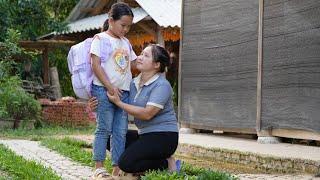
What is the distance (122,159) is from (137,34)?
38.2 feet

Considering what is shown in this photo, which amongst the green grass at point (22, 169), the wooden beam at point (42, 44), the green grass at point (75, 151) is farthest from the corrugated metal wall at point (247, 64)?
the wooden beam at point (42, 44)

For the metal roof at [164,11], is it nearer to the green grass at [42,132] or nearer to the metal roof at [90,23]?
the metal roof at [90,23]

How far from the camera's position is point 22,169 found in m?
5.83

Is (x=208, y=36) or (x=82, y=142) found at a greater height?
(x=208, y=36)

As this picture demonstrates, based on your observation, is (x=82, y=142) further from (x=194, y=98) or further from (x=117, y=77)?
(x=117, y=77)

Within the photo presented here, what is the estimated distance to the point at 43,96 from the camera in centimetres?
1639

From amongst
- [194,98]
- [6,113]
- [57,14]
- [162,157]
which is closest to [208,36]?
[194,98]

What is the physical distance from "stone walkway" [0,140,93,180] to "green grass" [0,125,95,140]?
2.10 meters

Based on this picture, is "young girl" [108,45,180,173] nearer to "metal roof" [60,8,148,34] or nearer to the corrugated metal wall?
the corrugated metal wall

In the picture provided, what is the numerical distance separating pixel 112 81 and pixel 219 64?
5.06m

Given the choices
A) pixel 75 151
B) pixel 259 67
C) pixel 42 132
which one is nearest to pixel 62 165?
pixel 75 151

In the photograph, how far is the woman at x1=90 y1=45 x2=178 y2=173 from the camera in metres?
5.13

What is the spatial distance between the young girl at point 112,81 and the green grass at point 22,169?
480 millimetres

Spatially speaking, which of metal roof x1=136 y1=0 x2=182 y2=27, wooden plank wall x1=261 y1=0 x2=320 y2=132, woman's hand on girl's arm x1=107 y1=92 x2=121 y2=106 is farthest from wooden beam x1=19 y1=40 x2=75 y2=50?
woman's hand on girl's arm x1=107 y1=92 x2=121 y2=106
